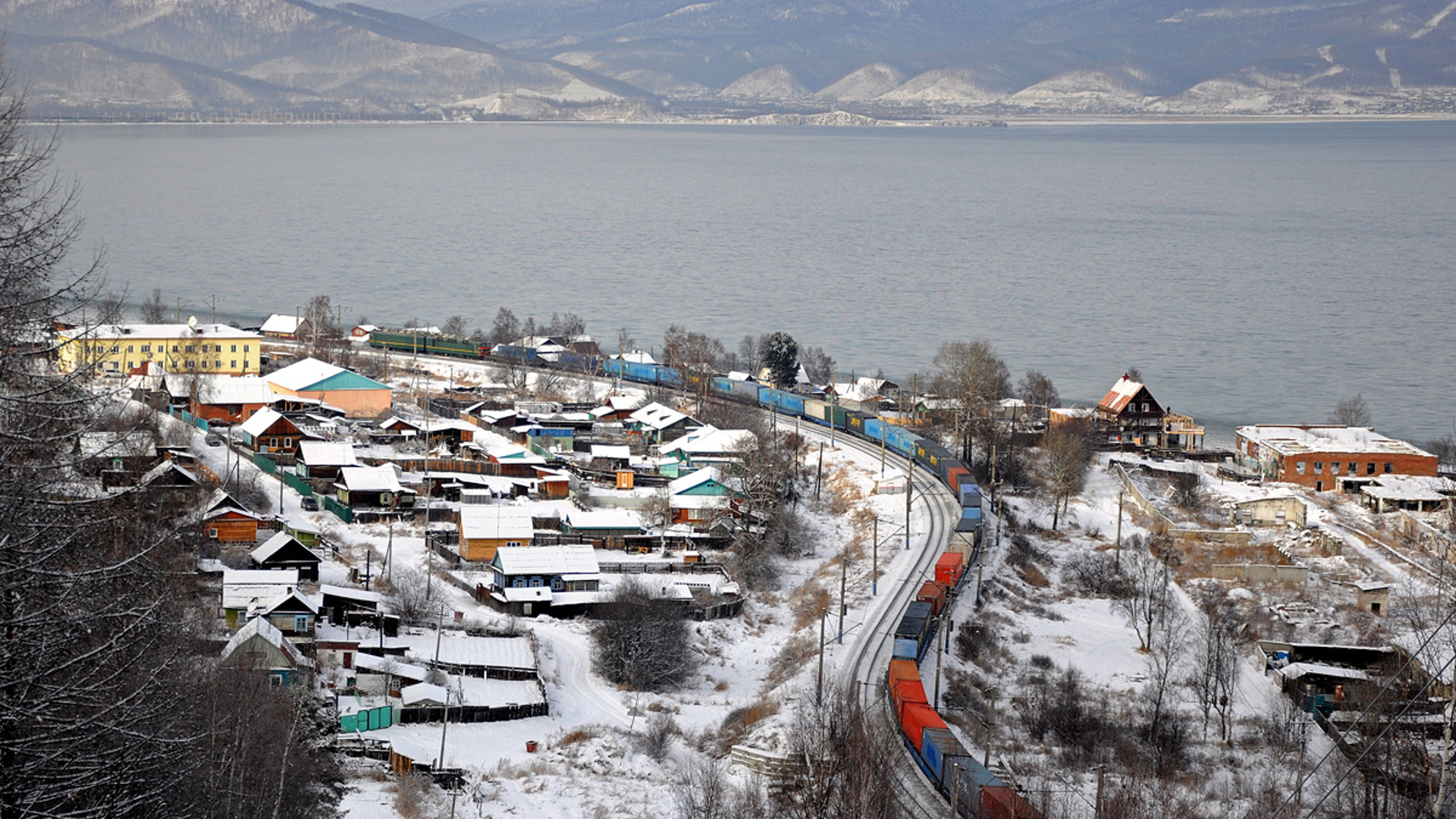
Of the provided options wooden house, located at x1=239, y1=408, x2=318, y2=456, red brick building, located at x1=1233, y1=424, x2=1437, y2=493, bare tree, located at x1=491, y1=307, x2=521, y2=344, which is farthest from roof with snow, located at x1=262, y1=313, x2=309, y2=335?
red brick building, located at x1=1233, y1=424, x2=1437, y2=493

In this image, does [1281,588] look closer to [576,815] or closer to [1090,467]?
[1090,467]

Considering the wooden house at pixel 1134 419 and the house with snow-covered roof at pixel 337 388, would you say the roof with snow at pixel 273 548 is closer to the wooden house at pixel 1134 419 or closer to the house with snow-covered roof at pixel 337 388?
the house with snow-covered roof at pixel 337 388

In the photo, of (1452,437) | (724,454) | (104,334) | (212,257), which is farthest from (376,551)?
(212,257)

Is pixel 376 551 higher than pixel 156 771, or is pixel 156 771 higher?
pixel 156 771

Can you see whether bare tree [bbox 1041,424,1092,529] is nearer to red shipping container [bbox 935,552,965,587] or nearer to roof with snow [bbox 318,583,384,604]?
red shipping container [bbox 935,552,965,587]

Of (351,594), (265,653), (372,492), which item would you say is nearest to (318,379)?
(372,492)

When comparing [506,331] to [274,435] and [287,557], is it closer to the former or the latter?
[274,435]

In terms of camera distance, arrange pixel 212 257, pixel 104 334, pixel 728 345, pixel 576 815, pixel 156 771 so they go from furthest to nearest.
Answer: pixel 212 257
pixel 728 345
pixel 104 334
pixel 576 815
pixel 156 771
